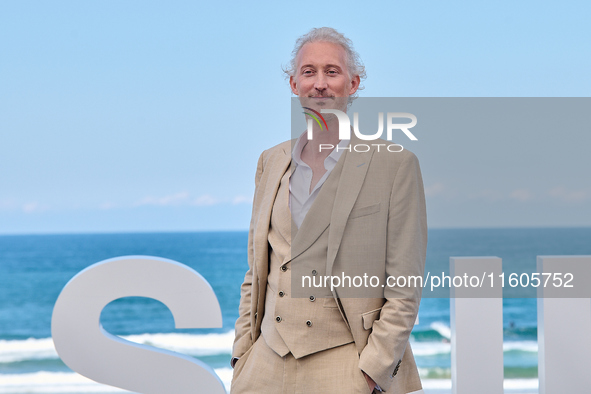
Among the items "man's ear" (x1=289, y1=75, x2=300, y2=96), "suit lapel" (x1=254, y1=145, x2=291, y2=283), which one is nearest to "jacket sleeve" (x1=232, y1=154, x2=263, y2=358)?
"suit lapel" (x1=254, y1=145, x2=291, y2=283)

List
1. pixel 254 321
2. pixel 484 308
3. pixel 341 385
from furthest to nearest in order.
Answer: pixel 484 308 → pixel 254 321 → pixel 341 385

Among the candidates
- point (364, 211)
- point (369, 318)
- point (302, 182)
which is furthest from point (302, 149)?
point (369, 318)

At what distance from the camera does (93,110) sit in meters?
29.0

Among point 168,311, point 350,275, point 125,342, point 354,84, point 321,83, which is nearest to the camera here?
point 350,275

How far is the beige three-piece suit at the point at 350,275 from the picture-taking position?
1.59 metres

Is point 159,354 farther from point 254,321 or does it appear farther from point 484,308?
point 484,308

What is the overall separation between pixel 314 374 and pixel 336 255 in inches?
14.1

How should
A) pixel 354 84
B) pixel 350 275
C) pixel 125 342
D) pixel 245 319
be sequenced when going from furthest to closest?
pixel 125 342
pixel 245 319
pixel 354 84
pixel 350 275

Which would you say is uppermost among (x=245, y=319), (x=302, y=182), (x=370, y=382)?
(x=302, y=182)

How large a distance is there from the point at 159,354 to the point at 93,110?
28453 millimetres

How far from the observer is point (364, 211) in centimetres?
163

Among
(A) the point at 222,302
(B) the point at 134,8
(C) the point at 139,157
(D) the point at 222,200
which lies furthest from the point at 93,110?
(A) the point at 222,302

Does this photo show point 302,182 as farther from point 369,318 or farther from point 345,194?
point 369,318

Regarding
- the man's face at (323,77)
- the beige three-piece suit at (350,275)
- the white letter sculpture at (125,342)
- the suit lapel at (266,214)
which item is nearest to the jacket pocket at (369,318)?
the beige three-piece suit at (350,275)
